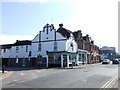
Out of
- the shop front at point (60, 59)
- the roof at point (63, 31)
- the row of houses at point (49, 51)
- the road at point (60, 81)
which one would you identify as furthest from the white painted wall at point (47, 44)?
the road at point (60, 81)

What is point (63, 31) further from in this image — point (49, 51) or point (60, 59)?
point (60, 59)

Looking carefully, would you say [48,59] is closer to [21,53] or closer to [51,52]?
[51,52]

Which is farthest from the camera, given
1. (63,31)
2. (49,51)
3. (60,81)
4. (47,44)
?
(63,31)

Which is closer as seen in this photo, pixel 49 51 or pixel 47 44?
pixel 49 51

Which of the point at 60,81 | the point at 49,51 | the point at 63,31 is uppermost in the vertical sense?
the point at 63,31

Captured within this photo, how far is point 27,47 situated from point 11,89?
32.0 meters

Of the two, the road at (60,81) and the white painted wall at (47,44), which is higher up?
the white painted wall at (47,44)

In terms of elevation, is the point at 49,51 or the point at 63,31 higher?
the point at 63,31

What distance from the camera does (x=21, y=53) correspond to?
143 feet

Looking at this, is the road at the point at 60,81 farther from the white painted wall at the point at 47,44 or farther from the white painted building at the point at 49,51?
the white painted wall at the point at 47,44

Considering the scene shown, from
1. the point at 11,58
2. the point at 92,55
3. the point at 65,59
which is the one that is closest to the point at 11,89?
the point at 65,59

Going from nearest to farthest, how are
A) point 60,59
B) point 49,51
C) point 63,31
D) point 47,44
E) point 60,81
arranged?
point 60,81 → point 60,59 → point 49,51 → point 47,44 → point 63,31

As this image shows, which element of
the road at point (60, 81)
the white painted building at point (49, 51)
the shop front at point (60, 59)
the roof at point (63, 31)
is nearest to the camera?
the road at point (60, 81)

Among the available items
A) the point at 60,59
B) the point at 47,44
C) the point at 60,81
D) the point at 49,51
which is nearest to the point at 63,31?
the point at 47,44
